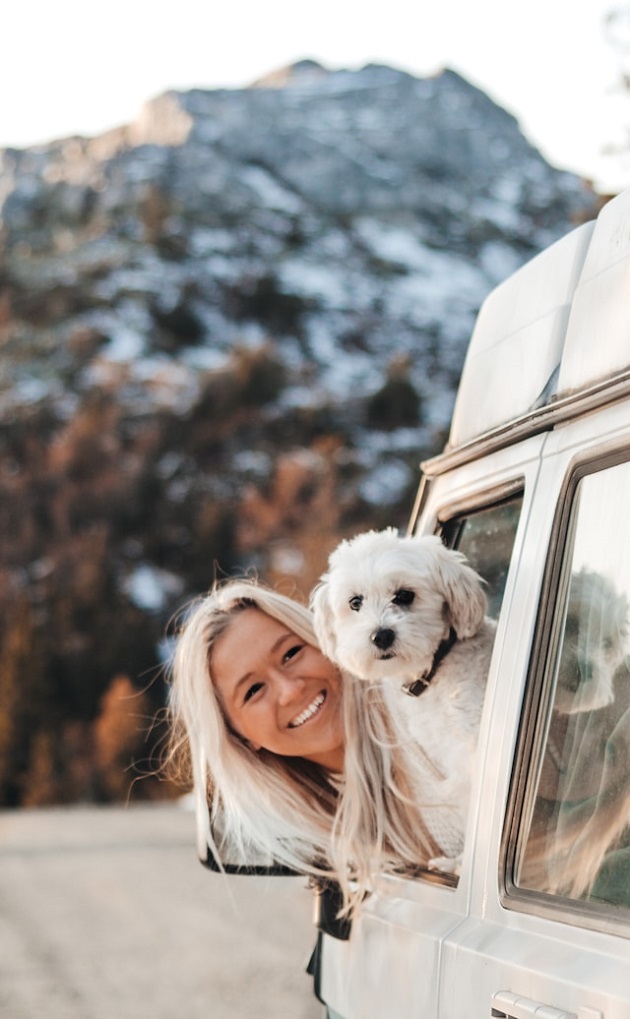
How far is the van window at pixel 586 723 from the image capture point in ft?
6.26

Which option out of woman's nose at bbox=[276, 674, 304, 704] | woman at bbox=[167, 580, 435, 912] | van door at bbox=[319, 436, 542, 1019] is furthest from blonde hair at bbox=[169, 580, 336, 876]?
van door at bbox=[319, 436, 542, 1019]

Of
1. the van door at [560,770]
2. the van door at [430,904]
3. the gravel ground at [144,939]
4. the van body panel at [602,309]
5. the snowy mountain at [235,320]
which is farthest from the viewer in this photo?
the snowy mountain at [235,320]

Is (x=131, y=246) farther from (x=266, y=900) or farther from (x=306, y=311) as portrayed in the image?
(x=266, y=900)

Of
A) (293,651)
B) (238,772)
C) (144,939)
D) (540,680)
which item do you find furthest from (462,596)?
(144,939)

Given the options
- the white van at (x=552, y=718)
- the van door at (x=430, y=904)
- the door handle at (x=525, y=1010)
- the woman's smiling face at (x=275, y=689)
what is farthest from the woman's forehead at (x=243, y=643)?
the door handle at (x=525, y=1010)

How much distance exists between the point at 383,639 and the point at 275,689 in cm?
50

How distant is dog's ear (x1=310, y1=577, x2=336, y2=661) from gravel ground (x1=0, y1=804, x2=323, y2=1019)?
3.93 meters

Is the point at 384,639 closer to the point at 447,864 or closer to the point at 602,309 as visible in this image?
the point at 447,864

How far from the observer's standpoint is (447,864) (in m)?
2.64

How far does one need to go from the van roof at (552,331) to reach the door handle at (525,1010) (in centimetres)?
87

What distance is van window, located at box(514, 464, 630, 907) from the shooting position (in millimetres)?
1909

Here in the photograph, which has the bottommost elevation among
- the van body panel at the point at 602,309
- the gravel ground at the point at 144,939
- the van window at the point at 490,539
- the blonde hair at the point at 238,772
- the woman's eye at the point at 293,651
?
the gravel ground at the point at 144,939

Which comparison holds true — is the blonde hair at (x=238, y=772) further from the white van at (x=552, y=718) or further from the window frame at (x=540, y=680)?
the window frame at (x=540, y=680)

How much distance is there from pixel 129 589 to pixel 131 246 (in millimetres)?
39110
